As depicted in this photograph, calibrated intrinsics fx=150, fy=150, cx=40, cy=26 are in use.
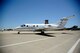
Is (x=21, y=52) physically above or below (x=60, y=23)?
below

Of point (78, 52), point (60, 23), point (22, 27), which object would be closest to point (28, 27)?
point (22, 27)

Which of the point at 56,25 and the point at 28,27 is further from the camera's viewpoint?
the point at 56,25

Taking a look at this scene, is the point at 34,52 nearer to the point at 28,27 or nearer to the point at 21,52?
the point at 21,52

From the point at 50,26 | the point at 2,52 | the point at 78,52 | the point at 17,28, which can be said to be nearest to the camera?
the point at 2,52

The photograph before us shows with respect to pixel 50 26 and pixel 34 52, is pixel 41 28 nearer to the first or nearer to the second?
pixel 50 26

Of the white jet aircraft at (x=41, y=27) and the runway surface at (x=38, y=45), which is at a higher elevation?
the white jet aircraft at (x=41, y=27)

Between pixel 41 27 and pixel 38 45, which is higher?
pixel 41 27

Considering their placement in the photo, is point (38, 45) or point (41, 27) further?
point (41, 27)

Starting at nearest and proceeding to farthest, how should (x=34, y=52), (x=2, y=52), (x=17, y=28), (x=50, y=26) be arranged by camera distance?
(x=2, y=52)
(x=34, y=52)
(x=17, y=28)
(x=50, y=26)

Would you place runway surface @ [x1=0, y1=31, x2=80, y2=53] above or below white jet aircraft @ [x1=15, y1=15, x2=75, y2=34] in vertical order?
below

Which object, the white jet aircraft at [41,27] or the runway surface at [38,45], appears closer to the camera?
the runway surface at [38,45]

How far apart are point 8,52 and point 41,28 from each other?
27828 millimetres

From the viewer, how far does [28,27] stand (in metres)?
35.9

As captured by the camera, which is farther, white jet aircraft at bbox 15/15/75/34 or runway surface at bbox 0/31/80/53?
white jet aircraft at bbox 15/15/75/34
